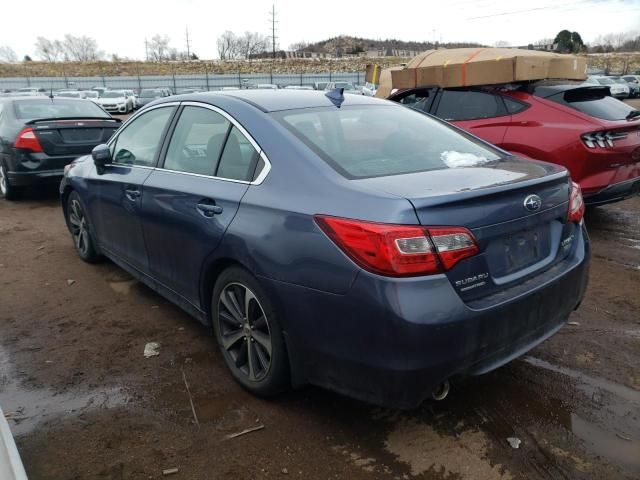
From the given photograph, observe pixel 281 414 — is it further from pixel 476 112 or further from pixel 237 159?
pixel 476 112

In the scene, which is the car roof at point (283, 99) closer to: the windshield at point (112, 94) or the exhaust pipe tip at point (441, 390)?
the exhaust pipe tip at point (441, 390)

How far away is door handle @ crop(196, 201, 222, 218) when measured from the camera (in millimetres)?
2843

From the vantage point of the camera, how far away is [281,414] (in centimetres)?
273

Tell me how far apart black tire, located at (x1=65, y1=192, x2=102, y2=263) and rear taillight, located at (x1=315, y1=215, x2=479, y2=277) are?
11.2 feet

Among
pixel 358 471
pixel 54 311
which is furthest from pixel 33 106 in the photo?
pixel 358 471

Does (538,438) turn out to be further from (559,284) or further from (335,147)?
(335,147)

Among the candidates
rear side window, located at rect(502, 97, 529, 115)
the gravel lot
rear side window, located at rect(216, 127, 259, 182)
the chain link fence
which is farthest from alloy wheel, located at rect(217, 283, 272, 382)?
the chain link fence

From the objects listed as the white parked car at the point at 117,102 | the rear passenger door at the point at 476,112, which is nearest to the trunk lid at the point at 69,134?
the rear passenger door at the point at 476,112

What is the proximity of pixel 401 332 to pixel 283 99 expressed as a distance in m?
1.72

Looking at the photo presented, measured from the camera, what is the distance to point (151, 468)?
2.38 meters

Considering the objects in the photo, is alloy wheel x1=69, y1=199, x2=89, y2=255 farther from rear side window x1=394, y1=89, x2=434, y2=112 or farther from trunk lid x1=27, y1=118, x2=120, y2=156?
rear side window x1=394, y1=89, x2=434, y2=112

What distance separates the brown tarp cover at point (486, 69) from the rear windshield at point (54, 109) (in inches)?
183

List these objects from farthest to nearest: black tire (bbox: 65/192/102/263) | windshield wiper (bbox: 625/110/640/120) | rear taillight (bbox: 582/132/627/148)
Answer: windshield wiper (bbox: 625/110/640/120) → rear taillight (bbox: 582/132/627/148) → black tire (bbox: 65/192/102/263)

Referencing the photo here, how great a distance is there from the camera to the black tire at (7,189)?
305 inches
